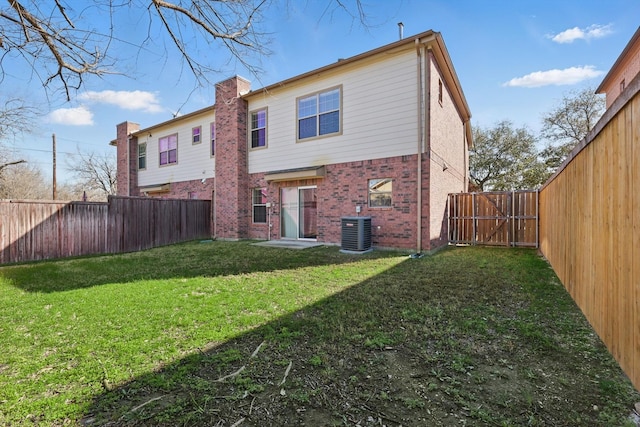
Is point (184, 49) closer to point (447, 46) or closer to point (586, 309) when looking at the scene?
point (586, 309)

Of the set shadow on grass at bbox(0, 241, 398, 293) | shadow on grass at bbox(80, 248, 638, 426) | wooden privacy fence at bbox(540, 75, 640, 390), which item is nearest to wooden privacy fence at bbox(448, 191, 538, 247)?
shadow on grass at bbox(0, 241, 398, 293)

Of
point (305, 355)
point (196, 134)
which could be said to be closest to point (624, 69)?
point (305, 355)

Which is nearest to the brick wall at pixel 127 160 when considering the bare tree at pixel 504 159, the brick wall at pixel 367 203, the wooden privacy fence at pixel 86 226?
the wooden privacy fence at pixel 86 226

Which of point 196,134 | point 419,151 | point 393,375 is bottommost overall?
point 393,375

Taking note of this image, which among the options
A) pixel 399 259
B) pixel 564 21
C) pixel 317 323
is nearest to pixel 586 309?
pixel 317 323

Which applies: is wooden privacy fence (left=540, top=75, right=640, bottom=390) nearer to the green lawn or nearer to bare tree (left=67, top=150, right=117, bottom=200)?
the green lawn

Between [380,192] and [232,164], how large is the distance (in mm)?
6550

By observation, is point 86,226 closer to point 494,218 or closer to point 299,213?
point 299,213

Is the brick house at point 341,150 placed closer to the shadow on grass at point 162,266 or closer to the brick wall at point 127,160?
the shadow on grass at point 162,266

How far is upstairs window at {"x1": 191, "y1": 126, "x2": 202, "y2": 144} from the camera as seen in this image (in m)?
14.9

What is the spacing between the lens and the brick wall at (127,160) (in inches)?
706

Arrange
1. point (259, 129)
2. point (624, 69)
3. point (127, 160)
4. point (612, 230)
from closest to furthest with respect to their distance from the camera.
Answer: point (612, 230) < point (624, 69) < point (259, 129) < point (127, 160)

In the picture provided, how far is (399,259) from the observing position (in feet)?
25.1

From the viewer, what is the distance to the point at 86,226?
9430 millimetres
